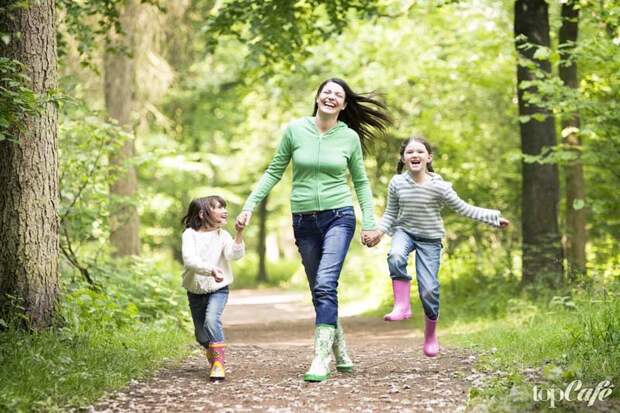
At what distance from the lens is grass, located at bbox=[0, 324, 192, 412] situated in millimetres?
5484

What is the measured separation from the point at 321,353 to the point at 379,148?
14497 millimetres

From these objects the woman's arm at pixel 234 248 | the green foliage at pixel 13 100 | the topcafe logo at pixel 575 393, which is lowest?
the topcafe logo at pixel 575 393

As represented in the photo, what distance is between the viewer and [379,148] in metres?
20.7

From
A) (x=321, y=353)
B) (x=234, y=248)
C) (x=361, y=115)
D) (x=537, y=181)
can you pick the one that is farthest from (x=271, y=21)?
(x=321, y=353)

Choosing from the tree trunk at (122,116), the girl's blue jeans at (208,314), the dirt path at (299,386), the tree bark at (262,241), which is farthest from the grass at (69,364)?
the tree bark at (262,241)

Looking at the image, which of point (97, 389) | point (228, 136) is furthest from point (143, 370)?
point (228, 136)

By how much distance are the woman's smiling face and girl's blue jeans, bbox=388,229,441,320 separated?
1.22 m

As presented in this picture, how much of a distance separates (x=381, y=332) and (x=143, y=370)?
6.82 metres

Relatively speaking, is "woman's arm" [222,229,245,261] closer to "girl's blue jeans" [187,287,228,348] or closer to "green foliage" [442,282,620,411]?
"girl's blue jeans" [187,287,228,348]

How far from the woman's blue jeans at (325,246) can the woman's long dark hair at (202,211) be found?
0.72m

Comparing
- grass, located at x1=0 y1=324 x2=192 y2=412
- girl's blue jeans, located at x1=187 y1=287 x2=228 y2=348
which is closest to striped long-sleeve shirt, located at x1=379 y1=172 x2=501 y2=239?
girl's blue jeans, located at x1=187 y1=287 x2=228 y2=348

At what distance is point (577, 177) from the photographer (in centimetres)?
1378

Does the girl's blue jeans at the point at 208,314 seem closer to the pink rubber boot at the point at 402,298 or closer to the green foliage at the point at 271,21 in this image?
the pink rubber boot at the point at 402,298

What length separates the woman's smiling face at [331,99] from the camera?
6754 mm
